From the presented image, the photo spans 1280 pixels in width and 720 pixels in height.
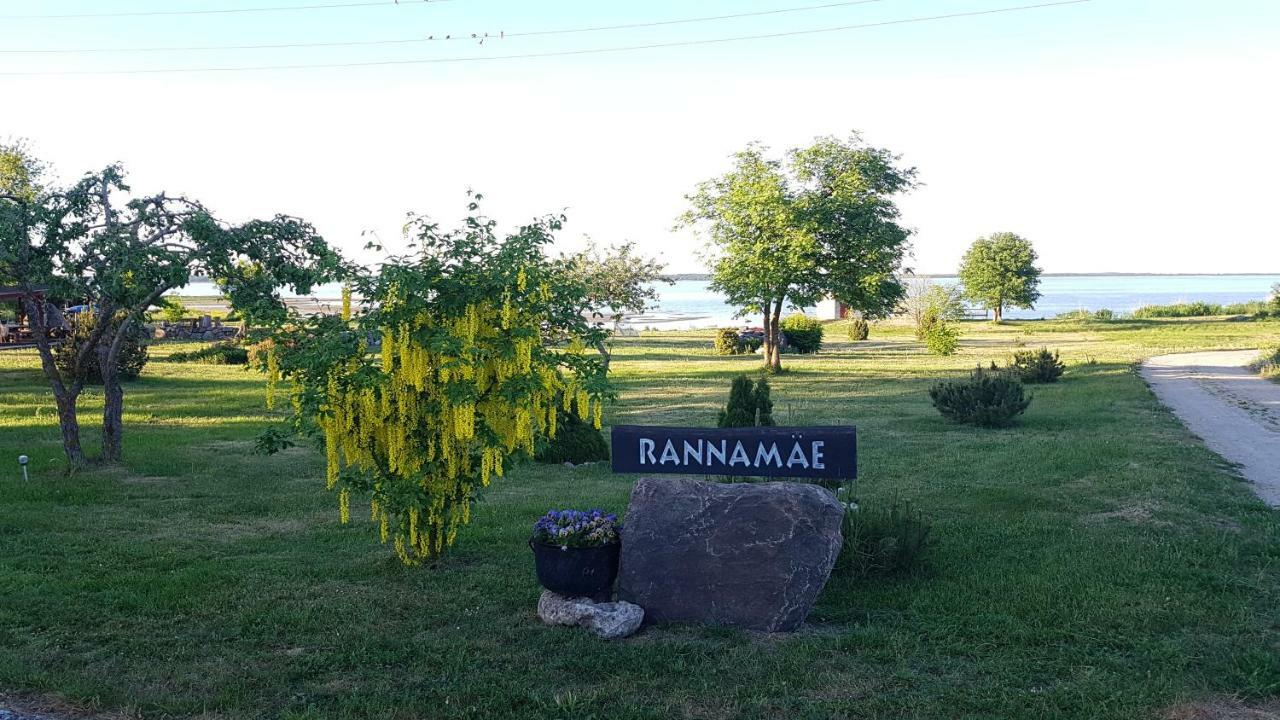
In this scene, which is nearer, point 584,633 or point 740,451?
point 584,633

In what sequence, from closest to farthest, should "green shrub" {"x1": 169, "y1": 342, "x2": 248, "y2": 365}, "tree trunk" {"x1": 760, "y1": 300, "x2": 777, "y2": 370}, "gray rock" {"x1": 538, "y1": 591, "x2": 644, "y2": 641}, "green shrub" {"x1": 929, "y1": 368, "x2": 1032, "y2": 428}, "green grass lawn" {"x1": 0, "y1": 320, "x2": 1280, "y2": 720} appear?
"green grass lawn" {"x1": 0, "y1": 320, "x2": 1280, "y2": 720} → "gray rock" {"x1": 538, "y1": 591, "x2": 644, "y2": 641} → "green shrub" {"x1": 929, "y1": 368, "x2": 1032, "y2": 428} → "tree trunk" {"x1": 760, "y1": 300, "x2": 777, "y2": 370} → "green shrub" {"x1": 169, "y1": 342, "x2": 248, "y2": 365}

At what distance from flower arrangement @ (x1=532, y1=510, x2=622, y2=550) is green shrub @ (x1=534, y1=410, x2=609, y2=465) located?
783 centimetres

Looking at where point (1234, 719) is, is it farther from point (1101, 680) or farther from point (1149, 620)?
point (1149, 620)

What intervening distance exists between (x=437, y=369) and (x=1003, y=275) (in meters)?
77.8

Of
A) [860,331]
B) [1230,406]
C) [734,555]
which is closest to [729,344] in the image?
[860,331]

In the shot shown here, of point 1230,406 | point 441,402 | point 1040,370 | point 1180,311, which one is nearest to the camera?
point 441,402

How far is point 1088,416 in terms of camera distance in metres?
19.8

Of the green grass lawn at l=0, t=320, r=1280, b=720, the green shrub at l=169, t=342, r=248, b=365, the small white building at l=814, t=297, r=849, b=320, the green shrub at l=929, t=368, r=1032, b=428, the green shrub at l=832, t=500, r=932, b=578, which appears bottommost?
the green grass lawn at l=0, t=320, r=1280, b=720

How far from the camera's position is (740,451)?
7574 mm

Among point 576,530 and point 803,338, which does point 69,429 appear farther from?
point 803,338

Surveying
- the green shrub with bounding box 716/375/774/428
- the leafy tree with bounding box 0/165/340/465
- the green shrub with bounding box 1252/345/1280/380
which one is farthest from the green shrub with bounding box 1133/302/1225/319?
the leafy tree with bounding box 0/165/340/465

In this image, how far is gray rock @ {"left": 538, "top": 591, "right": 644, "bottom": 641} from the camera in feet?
23.1

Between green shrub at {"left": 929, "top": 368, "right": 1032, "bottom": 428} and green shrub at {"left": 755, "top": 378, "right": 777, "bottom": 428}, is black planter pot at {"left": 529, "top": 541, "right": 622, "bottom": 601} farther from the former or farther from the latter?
green shrub at {"left": 929, "top": 368, "right": 1032, "bottom": 428}

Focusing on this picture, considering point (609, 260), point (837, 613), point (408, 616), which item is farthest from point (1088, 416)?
point (609, 260)
